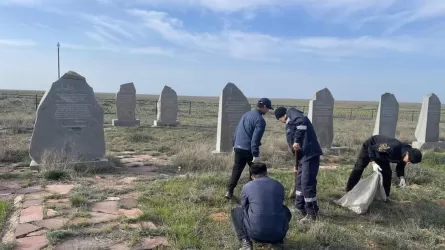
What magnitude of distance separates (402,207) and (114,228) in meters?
4.47

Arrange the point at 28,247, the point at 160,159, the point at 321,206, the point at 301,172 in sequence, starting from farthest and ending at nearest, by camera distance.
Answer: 1. the point at 160,159
2. the point at 321,206
3. the point at 301,172
4. the point at 28,247

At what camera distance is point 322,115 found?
13.1 meters

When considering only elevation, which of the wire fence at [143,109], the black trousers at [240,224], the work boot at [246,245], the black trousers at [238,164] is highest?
the black trousers at [238,164]

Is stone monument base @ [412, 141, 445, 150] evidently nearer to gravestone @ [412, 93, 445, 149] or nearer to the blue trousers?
gravestone @ [412, 93, 445, 149]

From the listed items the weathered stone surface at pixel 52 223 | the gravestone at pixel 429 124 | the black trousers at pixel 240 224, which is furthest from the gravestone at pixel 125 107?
the black trousers at pixel 240 224

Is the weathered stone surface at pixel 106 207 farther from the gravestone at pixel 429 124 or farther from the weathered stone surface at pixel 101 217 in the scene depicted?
→ the gravestone at pixel 429 124

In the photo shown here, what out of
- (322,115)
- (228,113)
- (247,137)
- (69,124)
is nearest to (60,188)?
(69,124)

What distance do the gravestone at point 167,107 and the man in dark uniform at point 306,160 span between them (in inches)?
557

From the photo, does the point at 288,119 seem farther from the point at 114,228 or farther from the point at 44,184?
the point at 44,184

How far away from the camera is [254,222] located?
161 inches

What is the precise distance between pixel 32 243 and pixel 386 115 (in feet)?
42.6

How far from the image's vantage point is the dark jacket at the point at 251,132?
591cm

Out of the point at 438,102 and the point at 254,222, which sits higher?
the point at 438,102

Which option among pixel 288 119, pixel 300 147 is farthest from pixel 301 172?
pixel 288 119
